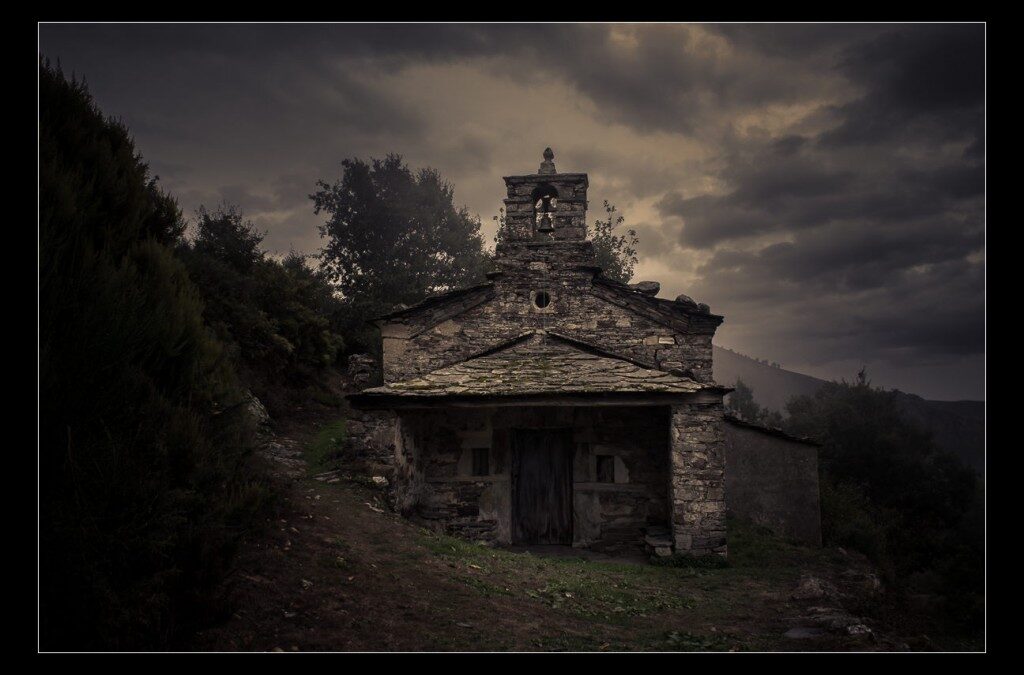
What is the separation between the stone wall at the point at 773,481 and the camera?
12.1 metres

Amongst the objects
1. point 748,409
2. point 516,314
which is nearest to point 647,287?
point 516,314

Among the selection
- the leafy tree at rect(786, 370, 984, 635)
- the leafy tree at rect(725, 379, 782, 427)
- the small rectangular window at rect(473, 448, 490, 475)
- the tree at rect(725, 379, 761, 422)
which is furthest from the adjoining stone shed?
the tree at rect(725, 379, 761, 422)

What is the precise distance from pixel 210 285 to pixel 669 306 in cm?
1148

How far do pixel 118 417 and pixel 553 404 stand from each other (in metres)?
5.96

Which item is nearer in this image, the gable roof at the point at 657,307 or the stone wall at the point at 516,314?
the gable roof at the point at 657,307

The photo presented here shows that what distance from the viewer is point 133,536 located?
3010 mm

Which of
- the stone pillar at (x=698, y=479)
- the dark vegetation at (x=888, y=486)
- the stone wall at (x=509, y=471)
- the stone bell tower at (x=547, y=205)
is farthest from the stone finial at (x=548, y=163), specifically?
the dark vegetation at (x=888, y=486)

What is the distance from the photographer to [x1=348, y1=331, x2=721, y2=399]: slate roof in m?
8.33

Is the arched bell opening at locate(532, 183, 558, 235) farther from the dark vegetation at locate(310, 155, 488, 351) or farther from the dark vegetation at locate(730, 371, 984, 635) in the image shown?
the dark vegetation at locate(310, 155, 488, 351)

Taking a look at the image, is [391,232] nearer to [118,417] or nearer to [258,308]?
[258,308]

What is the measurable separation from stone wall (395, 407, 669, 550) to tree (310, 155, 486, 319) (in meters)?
20.3

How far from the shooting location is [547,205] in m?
11.5

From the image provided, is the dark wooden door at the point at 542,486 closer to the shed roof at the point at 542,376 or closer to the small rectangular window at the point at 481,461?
the small rectangular window at the point at 481,461
